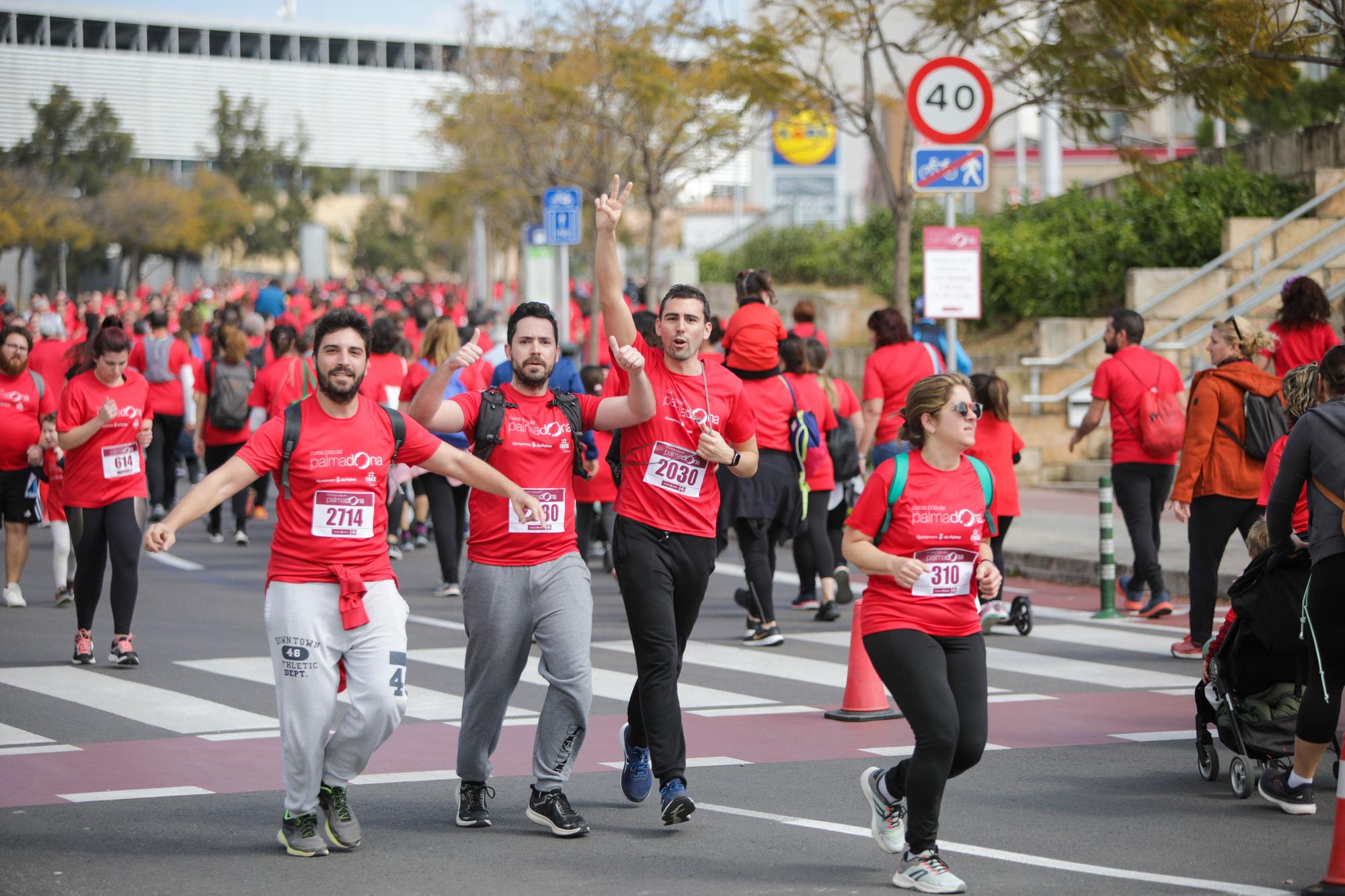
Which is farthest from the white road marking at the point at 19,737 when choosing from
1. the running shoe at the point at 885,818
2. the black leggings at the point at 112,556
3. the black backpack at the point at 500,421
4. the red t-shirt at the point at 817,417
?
the red t-shirt at the point at 817,417

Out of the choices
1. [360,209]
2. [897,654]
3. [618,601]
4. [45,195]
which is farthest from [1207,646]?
[360,209]

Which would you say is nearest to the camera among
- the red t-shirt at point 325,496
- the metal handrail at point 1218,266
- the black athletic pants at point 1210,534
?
the red t-shirt at point 325,496

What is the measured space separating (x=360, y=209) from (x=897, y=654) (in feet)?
333

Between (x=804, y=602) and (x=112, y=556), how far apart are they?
5013mm

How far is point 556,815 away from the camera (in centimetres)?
643

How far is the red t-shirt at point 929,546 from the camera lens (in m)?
5.85

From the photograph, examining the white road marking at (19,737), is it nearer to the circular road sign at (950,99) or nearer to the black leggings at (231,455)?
the black leggings at (231,455)

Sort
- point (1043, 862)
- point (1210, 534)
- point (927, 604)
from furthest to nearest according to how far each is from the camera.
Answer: point (1210, 534) → point (1043, 862) → point (927, 604)

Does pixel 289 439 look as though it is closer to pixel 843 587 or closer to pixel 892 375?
pixel 892 375

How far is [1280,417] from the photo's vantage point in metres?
9.98

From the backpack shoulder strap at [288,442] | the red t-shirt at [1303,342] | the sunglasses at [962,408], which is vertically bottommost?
the backpack shoulder strap at [288,442]

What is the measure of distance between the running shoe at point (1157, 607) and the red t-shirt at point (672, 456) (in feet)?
20.5

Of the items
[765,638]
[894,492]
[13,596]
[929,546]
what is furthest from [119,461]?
[929,546]

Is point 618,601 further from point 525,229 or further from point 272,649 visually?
point 525,229
